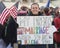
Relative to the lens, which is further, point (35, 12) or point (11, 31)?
point (35, 12)

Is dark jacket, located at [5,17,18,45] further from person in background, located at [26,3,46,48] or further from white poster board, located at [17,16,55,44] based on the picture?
person in background, located at [26,3,46,48]

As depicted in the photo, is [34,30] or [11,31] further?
[34,30]

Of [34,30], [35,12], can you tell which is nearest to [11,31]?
[34,30]

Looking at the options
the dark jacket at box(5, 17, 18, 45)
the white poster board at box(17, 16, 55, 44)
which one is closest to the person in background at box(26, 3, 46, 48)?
the white poster board at box(17, 16, 55, 44)

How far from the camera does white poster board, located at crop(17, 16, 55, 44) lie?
7.86 m

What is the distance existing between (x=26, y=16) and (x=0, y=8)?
163 cm

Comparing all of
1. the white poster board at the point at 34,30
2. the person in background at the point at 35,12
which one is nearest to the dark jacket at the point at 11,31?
the white poster board at the point at 34,30

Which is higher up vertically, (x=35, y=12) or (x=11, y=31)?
(x=35, y=12)

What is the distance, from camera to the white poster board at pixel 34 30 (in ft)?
25.8

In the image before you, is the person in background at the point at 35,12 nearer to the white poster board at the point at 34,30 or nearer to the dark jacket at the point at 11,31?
the white poster board at the point at 34,30

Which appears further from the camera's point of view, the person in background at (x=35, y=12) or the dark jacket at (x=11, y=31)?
the person in background at (x=35, y=12)

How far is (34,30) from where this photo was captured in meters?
7.90

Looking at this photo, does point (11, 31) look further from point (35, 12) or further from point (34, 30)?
point (35, 12)

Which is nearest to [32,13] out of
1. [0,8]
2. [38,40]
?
[38,40]
